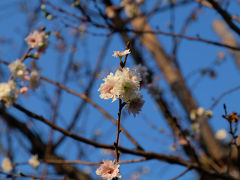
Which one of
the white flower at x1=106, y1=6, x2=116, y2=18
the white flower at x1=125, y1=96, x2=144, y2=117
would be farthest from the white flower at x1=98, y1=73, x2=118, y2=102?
the white flower at x1=106, y1=6, x2=116, y2=18

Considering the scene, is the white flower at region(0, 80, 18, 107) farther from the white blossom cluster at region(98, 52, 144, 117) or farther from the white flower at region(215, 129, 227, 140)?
the white flower at region(215, 129, 227, 140)

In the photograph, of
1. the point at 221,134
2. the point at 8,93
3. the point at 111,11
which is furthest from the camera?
the point at 221,134

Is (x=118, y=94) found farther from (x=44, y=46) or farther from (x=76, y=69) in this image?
(x=76, y=69)

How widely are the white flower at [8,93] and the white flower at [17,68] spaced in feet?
0.43

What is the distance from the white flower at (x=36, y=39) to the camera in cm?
194

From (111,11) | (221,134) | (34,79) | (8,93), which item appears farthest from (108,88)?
(221,134)

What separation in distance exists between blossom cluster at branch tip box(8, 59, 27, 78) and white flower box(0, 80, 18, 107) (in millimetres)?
130

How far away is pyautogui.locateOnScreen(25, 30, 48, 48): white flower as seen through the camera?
76.5 inches

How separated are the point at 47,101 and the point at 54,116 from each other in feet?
1.00

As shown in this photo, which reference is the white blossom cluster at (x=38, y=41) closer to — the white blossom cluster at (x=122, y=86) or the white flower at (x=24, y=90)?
the white flower at (x=24, y=90)

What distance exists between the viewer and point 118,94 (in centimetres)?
96

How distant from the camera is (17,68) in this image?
6.02 ft

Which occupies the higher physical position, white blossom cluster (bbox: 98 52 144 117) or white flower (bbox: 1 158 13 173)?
white flower (bbox: 1 158 13 173)

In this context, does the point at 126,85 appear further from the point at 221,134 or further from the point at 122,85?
the point at 221,134
